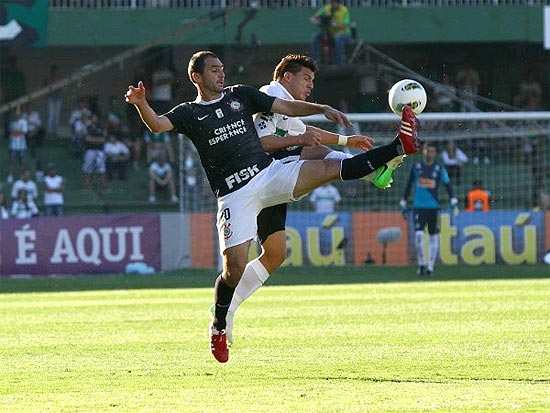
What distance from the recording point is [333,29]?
3219 centimetres

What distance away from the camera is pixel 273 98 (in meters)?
10.4

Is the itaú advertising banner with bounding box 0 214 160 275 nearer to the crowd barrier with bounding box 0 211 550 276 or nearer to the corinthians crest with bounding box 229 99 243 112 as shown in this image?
the crowd barrier with bounding box 0 211 550 276

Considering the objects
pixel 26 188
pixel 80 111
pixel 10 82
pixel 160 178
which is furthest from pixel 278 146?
pixel 10 82

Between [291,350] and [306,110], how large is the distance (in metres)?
2.35

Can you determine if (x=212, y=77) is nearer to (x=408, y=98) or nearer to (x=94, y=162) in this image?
(x=408, y=98)

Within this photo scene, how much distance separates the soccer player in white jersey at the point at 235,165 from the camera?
10.2 m

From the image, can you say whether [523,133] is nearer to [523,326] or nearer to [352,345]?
[523,326]

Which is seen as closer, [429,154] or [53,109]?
[429,154]

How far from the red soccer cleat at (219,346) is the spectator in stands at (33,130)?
77.7 feet

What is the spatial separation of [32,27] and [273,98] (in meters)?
24.0

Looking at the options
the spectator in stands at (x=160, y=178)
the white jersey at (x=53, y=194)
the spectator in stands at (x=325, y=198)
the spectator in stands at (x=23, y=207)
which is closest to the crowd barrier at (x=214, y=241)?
the spectator in stands at (x=325, y=198)

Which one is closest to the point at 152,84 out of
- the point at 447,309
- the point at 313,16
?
the point at 313,16

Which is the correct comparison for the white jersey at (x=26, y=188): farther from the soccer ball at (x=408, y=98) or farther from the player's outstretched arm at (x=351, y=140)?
the soccer ball at (x=408, y=98)

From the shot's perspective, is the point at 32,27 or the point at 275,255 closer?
the point at 275,255
